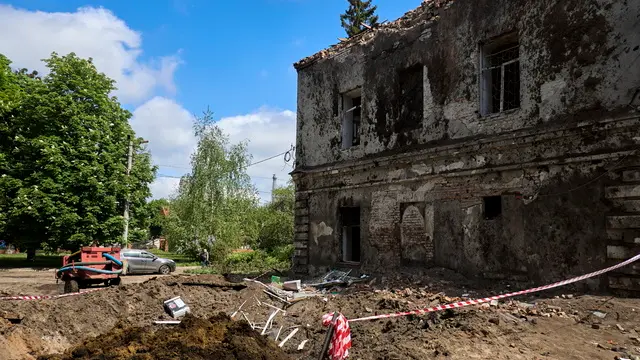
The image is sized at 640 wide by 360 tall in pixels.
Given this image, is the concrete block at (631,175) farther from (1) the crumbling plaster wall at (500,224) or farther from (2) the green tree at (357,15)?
(2) the green tree at (357,15)

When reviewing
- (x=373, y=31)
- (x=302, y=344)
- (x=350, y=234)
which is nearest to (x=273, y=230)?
(x=350, y=234)

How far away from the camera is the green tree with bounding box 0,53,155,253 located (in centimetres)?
2356

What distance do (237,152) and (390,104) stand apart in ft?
62.7

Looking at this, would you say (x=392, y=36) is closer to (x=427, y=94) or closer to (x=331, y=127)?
(x=427, y=94)

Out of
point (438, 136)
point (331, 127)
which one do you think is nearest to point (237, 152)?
point (331, 127)

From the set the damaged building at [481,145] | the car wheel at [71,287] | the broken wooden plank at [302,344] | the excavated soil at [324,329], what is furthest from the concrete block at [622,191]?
the car wheel at [71,287]

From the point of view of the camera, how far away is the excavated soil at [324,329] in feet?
22.0

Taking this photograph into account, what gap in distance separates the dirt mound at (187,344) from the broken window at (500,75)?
7.79 meters

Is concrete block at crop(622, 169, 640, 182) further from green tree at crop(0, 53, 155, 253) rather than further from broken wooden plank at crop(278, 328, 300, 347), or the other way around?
green tree at crop(0, 53, 155, 253)

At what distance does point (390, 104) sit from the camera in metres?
14.1

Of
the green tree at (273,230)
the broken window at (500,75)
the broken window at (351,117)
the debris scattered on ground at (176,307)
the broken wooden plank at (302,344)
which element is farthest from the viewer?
the green tree at (273,230)

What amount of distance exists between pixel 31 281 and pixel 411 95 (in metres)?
16.8

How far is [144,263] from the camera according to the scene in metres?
24.0

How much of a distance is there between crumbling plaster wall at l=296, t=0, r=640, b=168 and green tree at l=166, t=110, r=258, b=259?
12.6m
